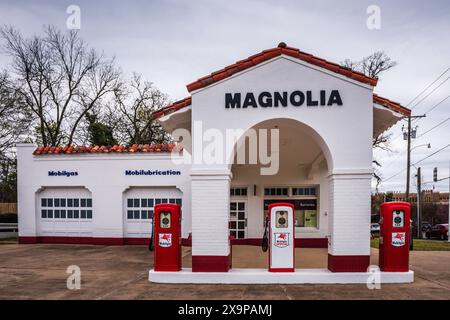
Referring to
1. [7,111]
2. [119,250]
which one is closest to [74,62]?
[7,111]

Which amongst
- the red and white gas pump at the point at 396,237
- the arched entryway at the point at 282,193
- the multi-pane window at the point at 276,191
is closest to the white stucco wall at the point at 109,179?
the arched entryway at the point at 282,193

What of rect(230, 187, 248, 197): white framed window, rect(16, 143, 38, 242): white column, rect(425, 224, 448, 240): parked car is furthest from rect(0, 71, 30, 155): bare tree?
rect(425, 224, 448, 240): parked car

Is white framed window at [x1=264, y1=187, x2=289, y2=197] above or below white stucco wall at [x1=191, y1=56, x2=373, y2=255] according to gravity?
below

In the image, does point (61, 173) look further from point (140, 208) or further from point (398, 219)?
point (398, 219)

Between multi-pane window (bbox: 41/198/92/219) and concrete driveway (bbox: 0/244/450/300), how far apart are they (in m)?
2.35

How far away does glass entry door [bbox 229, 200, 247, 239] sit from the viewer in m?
13.1

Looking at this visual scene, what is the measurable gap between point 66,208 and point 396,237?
12387mm

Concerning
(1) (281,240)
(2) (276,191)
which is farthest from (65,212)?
(1) (281,240)

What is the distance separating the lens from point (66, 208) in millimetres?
14125

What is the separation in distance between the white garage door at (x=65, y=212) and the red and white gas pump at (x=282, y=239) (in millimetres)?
9237

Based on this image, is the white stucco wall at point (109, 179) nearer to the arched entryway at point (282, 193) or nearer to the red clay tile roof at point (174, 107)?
the arched entryway at point (282, 193)

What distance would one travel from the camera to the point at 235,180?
13.0m

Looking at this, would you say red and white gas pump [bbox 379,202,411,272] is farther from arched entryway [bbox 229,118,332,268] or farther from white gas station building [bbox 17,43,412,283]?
arched entryway [bbox 229,118,332,268]
